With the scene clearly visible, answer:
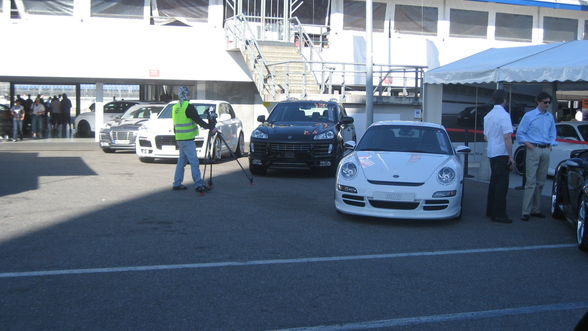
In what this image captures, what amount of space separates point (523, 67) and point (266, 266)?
30.0ft

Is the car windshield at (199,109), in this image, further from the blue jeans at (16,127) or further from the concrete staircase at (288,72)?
the blue jeans at (16,127)

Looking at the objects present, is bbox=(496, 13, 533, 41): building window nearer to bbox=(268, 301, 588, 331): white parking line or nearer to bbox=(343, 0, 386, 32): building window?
bbox=(343, 0, 386, 32): building window

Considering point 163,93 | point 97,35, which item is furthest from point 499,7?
point 97,35

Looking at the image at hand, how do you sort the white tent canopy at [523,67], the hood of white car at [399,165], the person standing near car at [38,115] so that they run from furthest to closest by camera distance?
the person standing near car at [38,115] → the white tent canopy at [523,67] → the hood of white car at [399,165]

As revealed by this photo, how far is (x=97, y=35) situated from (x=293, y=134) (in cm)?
1396

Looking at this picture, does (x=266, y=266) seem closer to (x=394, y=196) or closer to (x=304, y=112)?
(x=394, y=196)

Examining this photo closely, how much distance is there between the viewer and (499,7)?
31.1 meters

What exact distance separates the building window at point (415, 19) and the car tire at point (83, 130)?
14.2 metres

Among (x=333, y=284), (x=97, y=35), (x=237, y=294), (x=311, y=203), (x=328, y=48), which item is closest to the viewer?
(x=237, y=294)

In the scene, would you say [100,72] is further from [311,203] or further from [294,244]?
[294,244]

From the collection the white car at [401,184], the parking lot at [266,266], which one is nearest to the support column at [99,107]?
the parking lot at [266,266]

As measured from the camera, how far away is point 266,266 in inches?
258

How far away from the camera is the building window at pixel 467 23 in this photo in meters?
30.5

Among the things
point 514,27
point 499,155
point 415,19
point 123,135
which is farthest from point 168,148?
point 514,27
